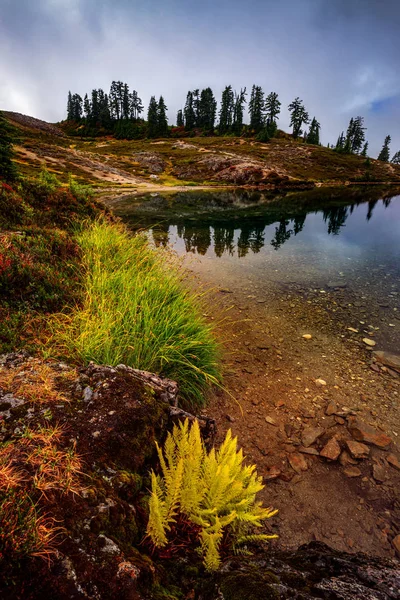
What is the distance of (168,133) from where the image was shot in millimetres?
112500

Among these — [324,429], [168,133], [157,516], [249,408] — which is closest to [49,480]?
[157,516]

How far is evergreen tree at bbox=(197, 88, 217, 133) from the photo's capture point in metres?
118

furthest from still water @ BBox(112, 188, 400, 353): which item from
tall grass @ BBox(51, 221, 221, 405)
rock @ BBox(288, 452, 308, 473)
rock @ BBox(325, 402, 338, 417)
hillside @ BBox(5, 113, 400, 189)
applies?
hillside @ BBox(5, 113, 400, 189)

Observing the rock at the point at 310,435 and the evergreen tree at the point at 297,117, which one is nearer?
the rock at the point at 310,435

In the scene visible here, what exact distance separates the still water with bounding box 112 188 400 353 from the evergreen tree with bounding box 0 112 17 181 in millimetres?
5791

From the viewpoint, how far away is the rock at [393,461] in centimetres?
366

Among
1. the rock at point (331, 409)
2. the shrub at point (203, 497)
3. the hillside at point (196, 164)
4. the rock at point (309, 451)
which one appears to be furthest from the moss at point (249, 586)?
the hillside at point (196, 164)

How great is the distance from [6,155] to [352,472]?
45.3 feet

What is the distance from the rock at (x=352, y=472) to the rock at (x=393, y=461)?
19.0 inches

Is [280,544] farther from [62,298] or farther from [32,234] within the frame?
[32,234]

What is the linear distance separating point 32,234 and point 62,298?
2231 millimetres

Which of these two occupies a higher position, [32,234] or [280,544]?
[32,234]

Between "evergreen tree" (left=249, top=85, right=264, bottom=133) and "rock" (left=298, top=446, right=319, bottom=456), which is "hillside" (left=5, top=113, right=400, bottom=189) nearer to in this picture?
"evergreen tree" (left=249, top=85, right=264, bottom=133)

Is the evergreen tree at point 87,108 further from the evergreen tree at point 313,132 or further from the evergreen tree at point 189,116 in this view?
the evergreen tree at point 313,132
